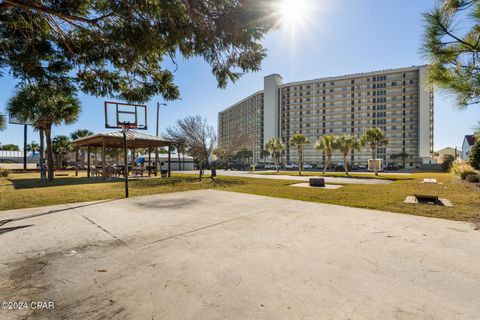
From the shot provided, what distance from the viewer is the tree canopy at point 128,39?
11.7 feet

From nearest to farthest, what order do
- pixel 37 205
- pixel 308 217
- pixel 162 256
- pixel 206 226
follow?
pixel 162 256, pixel 206 226, pixel 308 217, pixel 37 205

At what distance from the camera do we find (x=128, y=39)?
4.12m

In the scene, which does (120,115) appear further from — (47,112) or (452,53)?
(452,53)

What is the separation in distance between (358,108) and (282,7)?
3728 inches

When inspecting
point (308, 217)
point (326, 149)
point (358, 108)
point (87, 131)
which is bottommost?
point (308, 217)

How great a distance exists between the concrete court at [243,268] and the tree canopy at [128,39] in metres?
3.30

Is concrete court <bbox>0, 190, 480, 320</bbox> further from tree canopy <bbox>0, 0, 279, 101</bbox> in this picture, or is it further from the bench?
the bench

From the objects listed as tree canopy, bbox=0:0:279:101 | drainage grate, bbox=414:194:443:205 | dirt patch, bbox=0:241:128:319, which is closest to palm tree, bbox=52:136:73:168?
tree canopy, bbox=0:0:279:101

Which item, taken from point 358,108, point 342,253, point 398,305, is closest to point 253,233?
point 342,253

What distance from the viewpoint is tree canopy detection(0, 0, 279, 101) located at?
3560 millimetres

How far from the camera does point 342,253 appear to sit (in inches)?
142

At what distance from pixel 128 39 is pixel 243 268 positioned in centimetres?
455

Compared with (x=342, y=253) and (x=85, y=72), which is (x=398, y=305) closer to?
(x=342, y=253)

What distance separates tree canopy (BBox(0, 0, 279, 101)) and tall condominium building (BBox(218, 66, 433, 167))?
196ft
